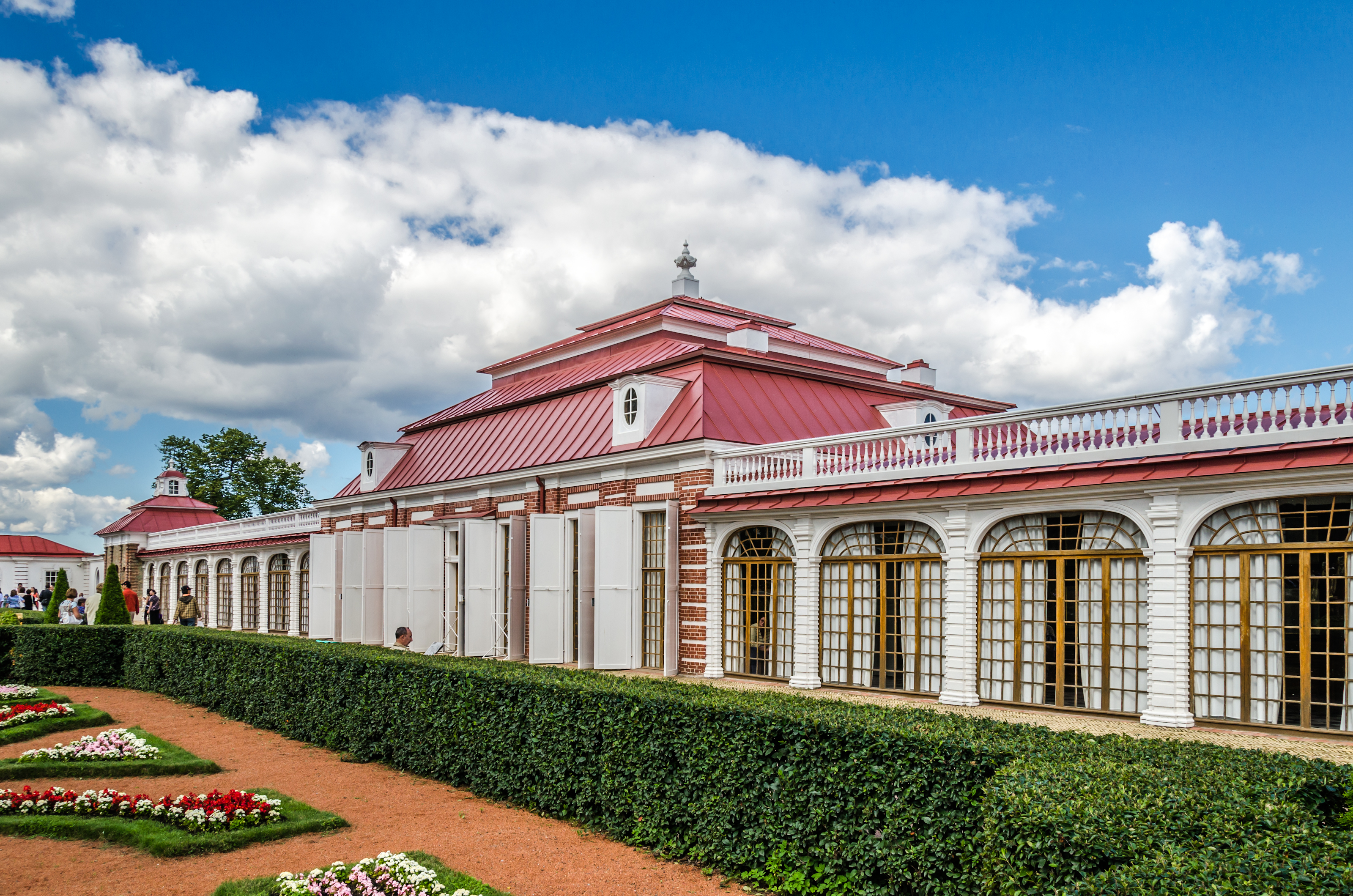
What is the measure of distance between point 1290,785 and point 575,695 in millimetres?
7263

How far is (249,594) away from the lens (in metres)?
39.1

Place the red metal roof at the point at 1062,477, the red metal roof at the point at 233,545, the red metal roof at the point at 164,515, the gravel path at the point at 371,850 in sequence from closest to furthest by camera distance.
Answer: the gravel path at the point at 371,850
the red metal roof at the point at 1062,477
the red metal roof at the point at 233,545
the red metal roof at the point at 164,515

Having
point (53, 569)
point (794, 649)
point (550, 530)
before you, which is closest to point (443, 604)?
point (550, 530)

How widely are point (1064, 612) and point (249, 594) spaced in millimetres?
33878

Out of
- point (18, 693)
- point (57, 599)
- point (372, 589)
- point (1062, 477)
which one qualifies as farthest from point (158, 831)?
point (57, 599)

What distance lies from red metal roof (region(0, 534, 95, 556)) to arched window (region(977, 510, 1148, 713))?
216 feet

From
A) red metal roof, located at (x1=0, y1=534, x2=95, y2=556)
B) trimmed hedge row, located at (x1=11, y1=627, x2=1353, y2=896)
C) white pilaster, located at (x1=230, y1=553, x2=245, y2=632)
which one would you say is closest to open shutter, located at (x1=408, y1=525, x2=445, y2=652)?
trimmed hedge row, located at (x1=11, y1=627, x2=1353, y2=896)

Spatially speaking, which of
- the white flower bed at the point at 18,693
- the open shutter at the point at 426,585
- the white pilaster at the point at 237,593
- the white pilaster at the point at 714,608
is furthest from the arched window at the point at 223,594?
the white pilaster at the point at 714,608

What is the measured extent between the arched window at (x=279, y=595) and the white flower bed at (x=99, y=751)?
21.3m

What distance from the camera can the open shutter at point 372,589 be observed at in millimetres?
25625

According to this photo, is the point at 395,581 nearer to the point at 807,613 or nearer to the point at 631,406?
the point at 631,406

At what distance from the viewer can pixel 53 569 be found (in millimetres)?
64688

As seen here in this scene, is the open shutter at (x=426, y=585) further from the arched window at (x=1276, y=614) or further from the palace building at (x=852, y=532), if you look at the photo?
the arched window at (x=1276, y=614)

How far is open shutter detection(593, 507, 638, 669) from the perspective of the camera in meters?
18.9
